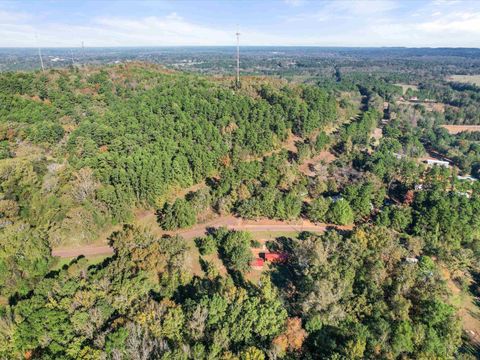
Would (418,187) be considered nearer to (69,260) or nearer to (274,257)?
(274,257)

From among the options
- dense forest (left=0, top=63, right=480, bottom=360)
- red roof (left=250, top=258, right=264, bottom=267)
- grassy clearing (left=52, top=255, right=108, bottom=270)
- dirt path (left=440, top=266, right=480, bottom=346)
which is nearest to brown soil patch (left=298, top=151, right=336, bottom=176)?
dense forest (left=0, top=63, right=480, bottom=360)

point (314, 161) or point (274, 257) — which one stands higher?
point (314, 161)

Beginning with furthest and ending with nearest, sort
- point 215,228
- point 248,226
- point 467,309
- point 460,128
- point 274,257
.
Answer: point 460,128 → point 248,226 → point 215,228 → point 274,257 → point 467,309

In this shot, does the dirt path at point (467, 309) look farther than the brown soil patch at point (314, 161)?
No

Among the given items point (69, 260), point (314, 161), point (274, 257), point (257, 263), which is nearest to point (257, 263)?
point (257, 263)

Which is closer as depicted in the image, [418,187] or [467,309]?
[467,309]

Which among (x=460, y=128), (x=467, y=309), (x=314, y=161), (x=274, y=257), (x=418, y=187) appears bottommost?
(x=467, y=309)

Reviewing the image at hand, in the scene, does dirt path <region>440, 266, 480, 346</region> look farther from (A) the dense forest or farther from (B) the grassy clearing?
(B) the grassy clearing

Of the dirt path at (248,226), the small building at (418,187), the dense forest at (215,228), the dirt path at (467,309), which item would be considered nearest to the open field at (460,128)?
the dense forest at (215,228)

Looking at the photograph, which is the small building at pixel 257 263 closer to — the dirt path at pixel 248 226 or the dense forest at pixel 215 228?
the dense forest at pixel 215 228
